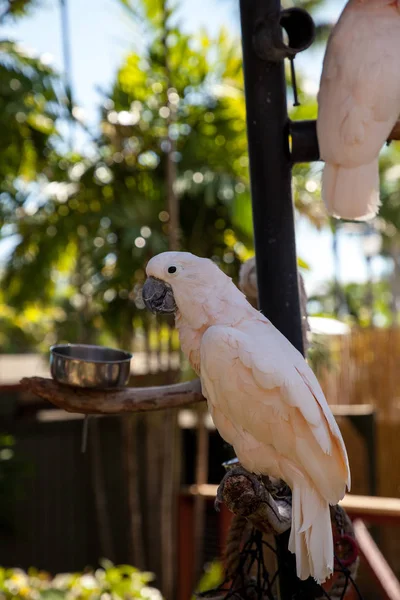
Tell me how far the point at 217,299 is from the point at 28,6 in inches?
164

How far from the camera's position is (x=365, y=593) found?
350 centimetres

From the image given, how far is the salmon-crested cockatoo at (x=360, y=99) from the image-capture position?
145 centimetres

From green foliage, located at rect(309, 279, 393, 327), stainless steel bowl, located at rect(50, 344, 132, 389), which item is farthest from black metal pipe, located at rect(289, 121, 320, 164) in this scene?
green foliage, located at rect(309, 279, 393, 327)

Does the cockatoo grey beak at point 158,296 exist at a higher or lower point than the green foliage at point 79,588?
higher

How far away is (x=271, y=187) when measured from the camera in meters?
1.38

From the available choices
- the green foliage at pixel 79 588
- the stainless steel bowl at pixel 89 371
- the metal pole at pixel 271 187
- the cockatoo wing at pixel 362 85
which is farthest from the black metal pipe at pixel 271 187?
the green foliage at pixel 79 588

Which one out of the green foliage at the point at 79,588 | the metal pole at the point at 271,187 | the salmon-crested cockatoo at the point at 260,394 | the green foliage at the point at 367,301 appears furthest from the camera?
the green foliage at the point at 367,301

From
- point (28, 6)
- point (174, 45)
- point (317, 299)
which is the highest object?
point (28, 6)

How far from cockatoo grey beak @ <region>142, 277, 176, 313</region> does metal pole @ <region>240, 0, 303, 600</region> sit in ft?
0.82

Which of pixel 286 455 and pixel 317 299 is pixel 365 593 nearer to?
pixel 317 299

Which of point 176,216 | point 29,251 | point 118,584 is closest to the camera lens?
point 118,584

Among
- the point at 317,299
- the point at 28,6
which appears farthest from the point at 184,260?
the point at 28,6

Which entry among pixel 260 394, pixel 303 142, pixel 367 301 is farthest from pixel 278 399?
Answer: pixel 367 301

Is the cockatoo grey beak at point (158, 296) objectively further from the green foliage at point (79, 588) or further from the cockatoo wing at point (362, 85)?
the green foliage at point (79, 588)
